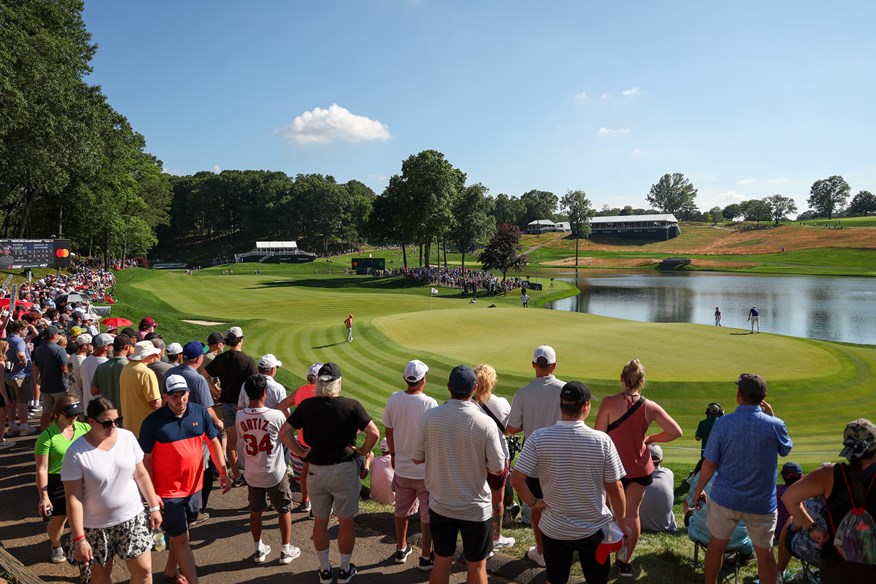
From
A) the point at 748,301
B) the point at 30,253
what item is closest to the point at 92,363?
the point at 30,253

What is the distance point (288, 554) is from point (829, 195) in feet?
786

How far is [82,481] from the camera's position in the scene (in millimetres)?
4742

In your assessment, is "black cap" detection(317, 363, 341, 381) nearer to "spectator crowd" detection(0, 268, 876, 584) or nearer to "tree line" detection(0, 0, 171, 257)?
"spectator crowd" detection(0, 268, 876, 584)

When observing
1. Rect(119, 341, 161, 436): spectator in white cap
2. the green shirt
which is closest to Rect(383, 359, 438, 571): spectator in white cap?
Rect(119, 341, 161, 436): spectator in white cap

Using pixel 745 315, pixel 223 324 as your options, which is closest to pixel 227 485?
pixel 223 324

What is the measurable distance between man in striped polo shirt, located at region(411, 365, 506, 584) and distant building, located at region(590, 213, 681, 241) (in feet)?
475

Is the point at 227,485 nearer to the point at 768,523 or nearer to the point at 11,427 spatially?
Answer: the point at 768,523

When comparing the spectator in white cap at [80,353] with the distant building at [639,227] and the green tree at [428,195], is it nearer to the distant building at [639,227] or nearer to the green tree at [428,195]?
the green tree at [428,195]

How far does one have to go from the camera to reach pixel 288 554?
6.22 meters

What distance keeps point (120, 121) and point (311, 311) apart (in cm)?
3520

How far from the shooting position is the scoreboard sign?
30020 mm

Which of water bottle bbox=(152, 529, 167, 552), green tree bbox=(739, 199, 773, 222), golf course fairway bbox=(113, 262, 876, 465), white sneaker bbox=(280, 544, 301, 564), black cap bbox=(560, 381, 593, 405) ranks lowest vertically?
golf course fairway bbox=(113, 262, 876, 465)

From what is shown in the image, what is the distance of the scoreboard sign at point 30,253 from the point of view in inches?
1182

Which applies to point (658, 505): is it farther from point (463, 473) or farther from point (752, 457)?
point (463, 473)
